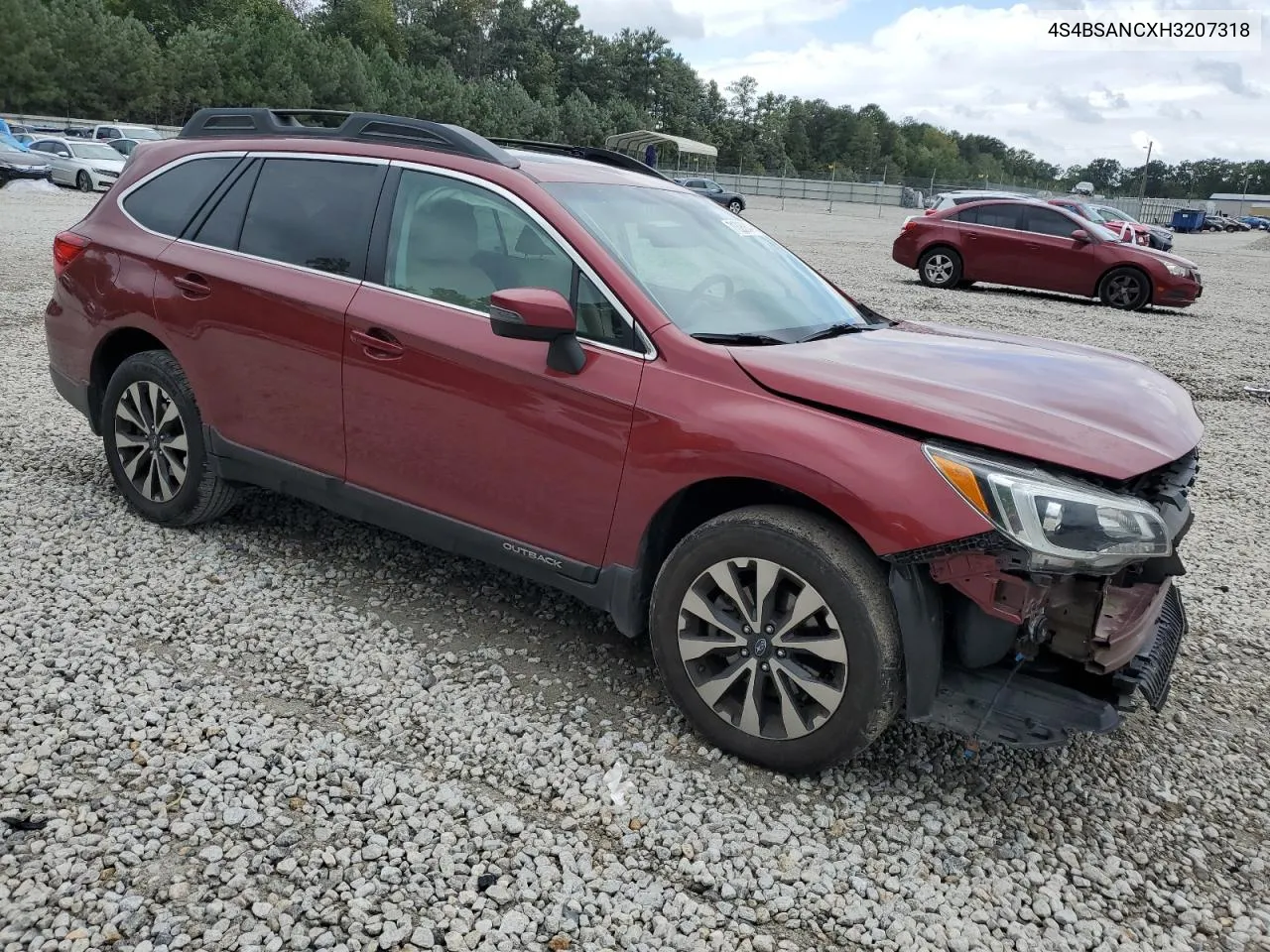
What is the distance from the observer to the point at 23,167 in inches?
1066

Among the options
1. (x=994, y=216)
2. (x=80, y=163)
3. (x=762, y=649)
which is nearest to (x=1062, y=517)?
(x=762, y=649)

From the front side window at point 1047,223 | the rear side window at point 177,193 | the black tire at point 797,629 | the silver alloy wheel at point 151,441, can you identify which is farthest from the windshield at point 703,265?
the front side window at point 1047,223

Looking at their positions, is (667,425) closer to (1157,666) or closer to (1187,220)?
(1157,666)

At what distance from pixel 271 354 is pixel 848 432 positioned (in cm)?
242

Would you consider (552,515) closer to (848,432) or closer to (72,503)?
(848,432)

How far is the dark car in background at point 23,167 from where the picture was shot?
2708 centimetres

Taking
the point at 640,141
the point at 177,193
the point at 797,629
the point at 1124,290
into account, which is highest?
the point at 640,141

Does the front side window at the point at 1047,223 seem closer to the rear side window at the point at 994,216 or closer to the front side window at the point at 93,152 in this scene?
the rear side window at the point at 994,216

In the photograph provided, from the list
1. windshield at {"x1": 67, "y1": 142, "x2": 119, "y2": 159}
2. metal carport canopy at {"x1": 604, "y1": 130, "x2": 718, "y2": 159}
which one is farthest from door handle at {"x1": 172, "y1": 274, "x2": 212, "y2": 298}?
metal carport canopy at {"x1": 604, "y1": 130, "x2": 718, "y2": 159}

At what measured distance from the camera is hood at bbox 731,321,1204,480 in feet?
9.00

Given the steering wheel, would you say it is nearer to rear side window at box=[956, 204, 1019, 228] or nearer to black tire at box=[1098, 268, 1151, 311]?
black tire at box=[1098, 268, 1151, 311]

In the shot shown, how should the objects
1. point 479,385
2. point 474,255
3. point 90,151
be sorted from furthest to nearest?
point 90,151 < point 474,255 < point 479,385

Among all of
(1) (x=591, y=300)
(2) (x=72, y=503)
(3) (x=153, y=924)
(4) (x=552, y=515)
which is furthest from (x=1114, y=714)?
(2) (x=72, y=503)

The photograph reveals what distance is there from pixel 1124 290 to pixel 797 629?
1469 centimetres
